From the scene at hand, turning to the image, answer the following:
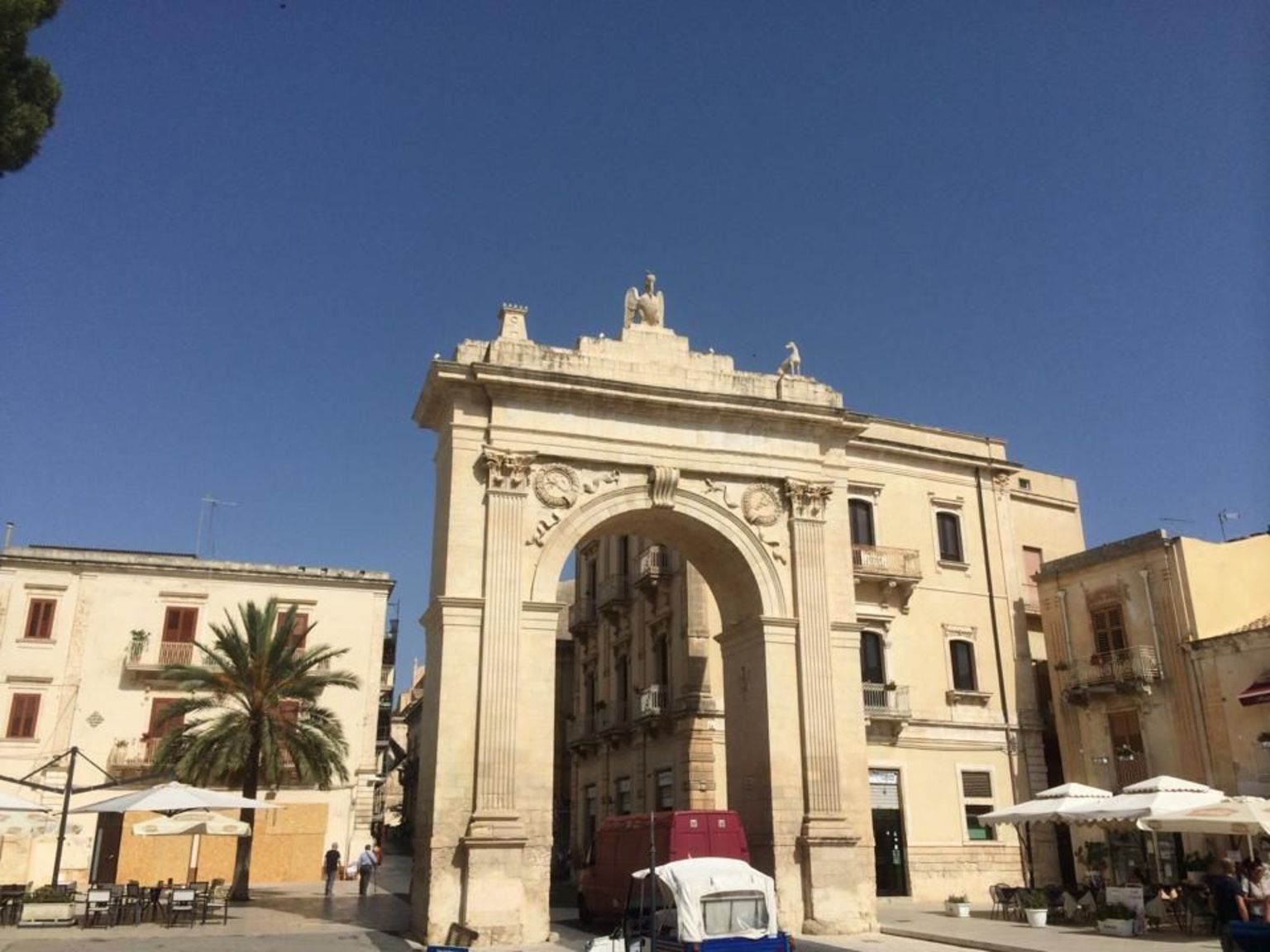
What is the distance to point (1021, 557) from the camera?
32.3m

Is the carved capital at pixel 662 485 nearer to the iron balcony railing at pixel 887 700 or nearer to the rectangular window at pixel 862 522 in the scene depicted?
the rectangular window at pixel 862 522

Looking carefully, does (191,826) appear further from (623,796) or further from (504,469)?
(623,796)

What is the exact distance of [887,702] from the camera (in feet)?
92.3

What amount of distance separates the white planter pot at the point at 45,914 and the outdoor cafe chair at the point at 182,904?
1.87 meters

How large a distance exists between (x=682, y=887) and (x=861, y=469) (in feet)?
65.7

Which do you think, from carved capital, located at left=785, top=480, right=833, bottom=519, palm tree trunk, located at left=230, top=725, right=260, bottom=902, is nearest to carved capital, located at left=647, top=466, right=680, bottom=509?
carved capital, located at left=785, top=480, right=833, bottom=519

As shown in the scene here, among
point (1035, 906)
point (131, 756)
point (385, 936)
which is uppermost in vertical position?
point (131, 756)

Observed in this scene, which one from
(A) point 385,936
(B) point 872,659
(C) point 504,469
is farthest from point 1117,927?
(C) point 504,469

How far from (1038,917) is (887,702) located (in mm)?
7284

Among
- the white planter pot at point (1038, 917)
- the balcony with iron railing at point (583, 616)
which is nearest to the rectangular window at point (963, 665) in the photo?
the white planter pot at point (1038, 917)

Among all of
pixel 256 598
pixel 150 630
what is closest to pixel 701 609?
pixel 256 598

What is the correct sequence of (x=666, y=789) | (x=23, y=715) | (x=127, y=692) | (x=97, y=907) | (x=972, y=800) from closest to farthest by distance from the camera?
(x=97, y=907), (x=972, y=800), (x=666, y=789), (x=23, y=715), (x=127, y=692)

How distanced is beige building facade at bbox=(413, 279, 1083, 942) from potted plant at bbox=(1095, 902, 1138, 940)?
4.43 metres

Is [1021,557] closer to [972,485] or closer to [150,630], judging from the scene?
[972,485]
